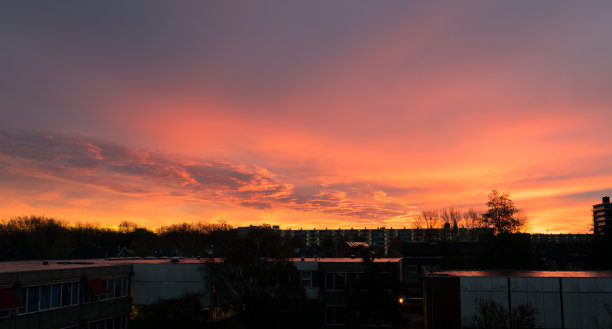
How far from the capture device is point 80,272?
105 feet

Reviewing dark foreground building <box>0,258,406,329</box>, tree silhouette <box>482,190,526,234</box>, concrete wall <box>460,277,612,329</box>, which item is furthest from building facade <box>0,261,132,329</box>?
tree silhouette <box>482,190,526,234</box>

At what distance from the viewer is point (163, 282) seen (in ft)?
130

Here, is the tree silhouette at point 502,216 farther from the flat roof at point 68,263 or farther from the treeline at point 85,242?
the treeline at point 85,242

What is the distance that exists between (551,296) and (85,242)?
126730 mm

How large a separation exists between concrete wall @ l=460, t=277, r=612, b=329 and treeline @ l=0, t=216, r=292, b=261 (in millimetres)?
70100

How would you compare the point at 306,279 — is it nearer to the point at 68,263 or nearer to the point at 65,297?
the point at 65,297

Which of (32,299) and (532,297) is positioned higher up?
(32,299)

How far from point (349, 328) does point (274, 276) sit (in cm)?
738

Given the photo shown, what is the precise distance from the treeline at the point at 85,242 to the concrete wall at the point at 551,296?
70.1 m

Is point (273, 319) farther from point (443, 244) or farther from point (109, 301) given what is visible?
point (443, 244)

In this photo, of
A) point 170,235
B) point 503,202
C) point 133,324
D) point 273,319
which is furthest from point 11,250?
point 503,202

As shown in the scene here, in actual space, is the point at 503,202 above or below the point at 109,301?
above

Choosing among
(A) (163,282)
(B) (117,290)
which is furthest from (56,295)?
(A) (163,282)

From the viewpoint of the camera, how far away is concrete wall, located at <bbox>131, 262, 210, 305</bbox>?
39531mm
